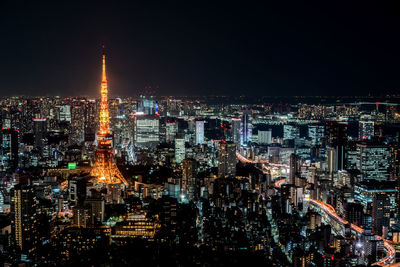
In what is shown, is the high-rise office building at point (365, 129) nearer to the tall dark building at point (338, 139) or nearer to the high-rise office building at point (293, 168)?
the tall dark building at point (338, 139)

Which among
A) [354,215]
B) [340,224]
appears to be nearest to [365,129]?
[354,215]

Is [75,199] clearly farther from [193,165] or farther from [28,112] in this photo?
[28,112]

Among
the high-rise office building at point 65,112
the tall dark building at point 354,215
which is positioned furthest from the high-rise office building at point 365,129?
the high-rise office building at point 65,112

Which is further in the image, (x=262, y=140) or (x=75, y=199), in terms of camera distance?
(x=262, y=140)

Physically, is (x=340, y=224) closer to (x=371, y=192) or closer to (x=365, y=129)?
(x=371, y=192)

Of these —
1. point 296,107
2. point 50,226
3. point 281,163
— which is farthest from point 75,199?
point 296,107

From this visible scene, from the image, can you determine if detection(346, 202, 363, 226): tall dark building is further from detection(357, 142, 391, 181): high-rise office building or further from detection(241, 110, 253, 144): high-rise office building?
detection(241, 110, 253, 144): high-rise office building
